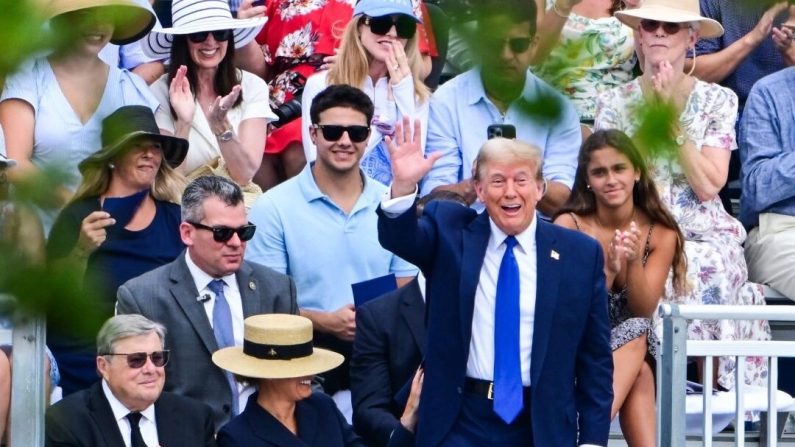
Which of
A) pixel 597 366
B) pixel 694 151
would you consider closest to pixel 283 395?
pixel 597 366

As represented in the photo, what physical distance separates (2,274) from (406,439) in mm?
2865

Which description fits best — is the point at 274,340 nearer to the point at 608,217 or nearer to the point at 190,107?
the point at 190,107

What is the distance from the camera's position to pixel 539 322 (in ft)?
16.3

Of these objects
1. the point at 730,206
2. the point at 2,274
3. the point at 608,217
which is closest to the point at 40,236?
the point at 2,274

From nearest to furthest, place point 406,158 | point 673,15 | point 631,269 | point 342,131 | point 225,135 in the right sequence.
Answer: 1. point 673,15
2. point 406,158
3. point 631,269
4. point 342,131
5. point 225,135

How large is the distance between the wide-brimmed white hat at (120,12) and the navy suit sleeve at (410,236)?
2114 mm

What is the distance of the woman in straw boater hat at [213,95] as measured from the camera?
5.52 meters

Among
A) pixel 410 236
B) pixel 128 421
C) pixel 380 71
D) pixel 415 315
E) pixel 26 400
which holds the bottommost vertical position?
pixel 128 421

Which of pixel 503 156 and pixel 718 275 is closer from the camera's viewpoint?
pixel 503 156

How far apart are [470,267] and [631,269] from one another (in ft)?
3.33

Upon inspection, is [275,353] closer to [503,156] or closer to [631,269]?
[503,156]

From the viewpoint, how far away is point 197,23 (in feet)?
17.7

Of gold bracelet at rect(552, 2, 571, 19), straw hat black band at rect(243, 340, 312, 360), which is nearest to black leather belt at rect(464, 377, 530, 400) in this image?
straw hat black band at rect(243, 340, 312, 360)

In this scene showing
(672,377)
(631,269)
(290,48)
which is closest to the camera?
(672,377)
